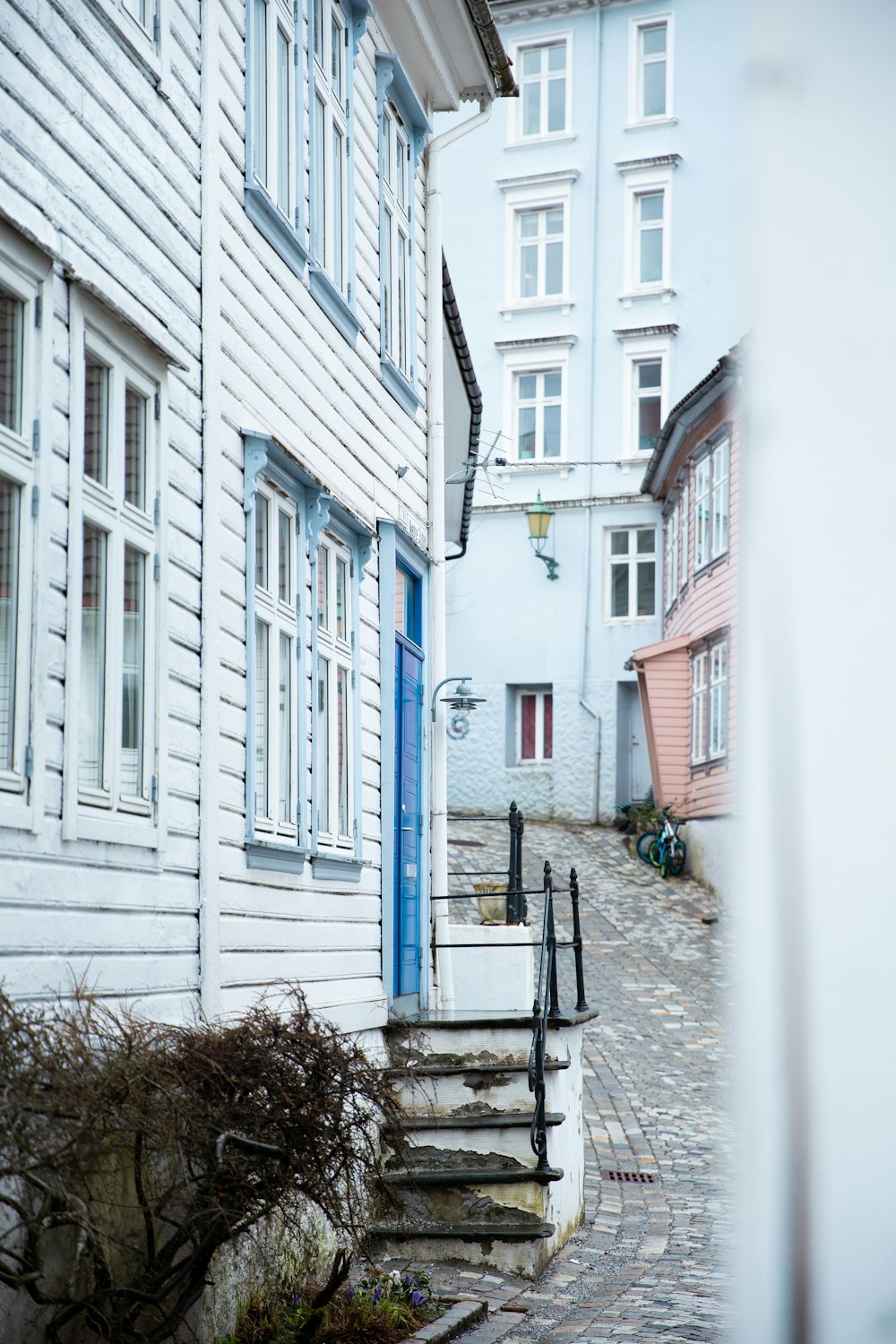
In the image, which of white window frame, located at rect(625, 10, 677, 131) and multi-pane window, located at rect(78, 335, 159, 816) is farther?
white window frame, located at rect(625, 10, 677, 131)

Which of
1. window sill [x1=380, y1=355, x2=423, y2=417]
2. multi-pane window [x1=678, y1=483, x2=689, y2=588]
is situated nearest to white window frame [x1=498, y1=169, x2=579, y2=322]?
multi-pane window [x1=678, y1=483, x2=689, y2=588]

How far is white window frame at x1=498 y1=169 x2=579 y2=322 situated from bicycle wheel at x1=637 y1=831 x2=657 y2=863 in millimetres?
10492

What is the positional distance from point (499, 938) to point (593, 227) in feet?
67.4

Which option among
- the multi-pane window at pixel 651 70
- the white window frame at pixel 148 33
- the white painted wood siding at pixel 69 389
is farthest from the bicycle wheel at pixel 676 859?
the white window frame at pixel 148 33

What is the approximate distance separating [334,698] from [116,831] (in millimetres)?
3097

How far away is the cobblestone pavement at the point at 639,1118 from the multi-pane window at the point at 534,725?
10.4 ft

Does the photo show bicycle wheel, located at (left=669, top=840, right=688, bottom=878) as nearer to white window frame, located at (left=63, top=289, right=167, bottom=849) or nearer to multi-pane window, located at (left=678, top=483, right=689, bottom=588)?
multi-pane window, located at (left=678, top=483, right=689, bottom=588)

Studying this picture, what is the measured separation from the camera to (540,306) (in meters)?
27.7

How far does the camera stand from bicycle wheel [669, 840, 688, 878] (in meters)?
22.7

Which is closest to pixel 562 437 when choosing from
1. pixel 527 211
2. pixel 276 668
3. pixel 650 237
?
pixel 650 237

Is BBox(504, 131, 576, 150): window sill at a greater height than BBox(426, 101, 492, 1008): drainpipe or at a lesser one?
greater

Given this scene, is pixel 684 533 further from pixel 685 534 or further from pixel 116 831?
pixel 116 831

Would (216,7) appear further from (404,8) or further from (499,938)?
(499,938)

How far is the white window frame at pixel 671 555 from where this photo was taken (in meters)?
25.2
